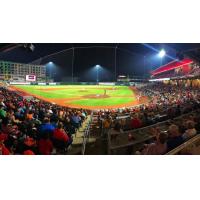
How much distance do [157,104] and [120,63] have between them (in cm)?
125

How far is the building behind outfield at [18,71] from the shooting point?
211 inches

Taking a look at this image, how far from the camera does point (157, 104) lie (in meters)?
5.66

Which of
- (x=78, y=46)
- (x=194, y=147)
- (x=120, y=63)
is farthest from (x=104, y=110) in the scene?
(x=194, y=147)

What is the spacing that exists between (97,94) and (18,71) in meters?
1.83

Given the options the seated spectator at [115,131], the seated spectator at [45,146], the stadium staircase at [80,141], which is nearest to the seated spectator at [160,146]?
the seated spectator at [115,131]

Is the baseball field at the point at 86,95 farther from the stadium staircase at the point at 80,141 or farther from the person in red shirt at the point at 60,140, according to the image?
the person in red shirt at the point at 60,140

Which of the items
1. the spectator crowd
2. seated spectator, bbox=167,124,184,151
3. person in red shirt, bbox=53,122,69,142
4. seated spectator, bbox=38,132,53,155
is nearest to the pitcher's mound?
the spectator crowd

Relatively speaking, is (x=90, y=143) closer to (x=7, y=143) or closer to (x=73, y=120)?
(x=73, y=120)

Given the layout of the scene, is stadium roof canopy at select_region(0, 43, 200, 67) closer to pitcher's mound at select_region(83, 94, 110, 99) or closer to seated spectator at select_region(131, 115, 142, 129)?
pitcher's mound at select_region(83, 94, 110, 99)

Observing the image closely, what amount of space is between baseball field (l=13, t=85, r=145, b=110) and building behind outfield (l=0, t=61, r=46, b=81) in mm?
220

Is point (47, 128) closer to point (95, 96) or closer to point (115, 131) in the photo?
point (95, 96)

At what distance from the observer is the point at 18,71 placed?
555cm

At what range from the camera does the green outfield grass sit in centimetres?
550

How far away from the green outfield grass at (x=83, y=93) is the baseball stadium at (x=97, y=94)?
0.02 m
